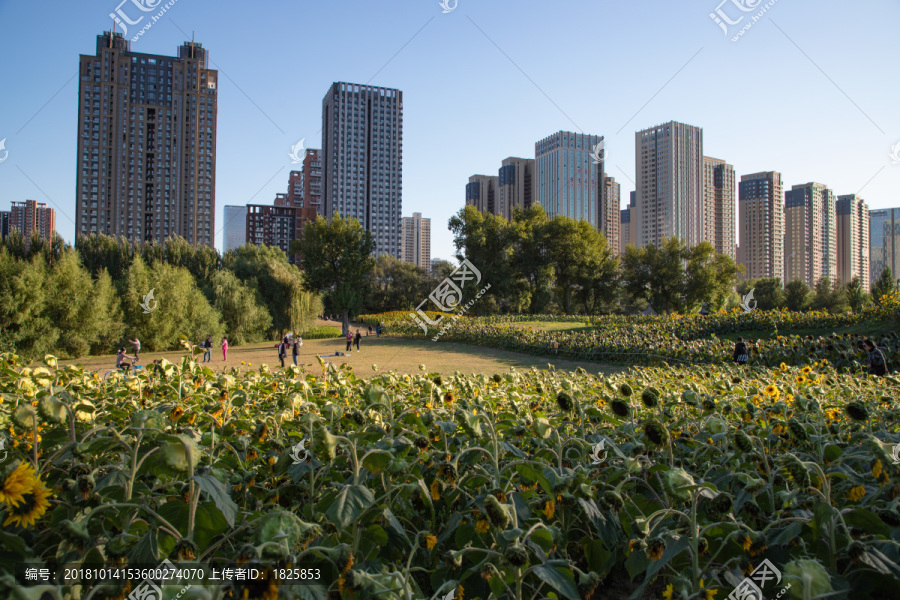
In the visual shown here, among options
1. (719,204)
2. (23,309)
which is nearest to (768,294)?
(719,204)

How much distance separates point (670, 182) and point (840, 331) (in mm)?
49651

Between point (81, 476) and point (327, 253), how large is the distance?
1314 inches

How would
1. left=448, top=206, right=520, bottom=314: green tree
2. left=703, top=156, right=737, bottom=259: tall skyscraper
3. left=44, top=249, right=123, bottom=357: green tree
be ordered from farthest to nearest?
1. left=703, top=156, right=737, bottom=259: tall skyscraper
2. left=448, top=206, right=520, bottom=314: green tree
3. left=44, top=249, right=123, bottom=357: green tree

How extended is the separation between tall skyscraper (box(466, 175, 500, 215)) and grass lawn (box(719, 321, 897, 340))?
6848 centimetres

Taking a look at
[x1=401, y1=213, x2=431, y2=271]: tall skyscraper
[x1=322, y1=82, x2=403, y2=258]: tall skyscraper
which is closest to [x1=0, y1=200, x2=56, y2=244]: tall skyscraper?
[x1=322, y1=82, x2=403, y2=258]: tall skyscraper

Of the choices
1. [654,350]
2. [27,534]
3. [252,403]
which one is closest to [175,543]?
[27,534]

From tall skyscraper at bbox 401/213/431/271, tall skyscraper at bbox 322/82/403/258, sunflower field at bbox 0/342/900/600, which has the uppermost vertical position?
tall skyscraper at bbox 322/82/403/258

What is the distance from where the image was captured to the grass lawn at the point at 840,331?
14.6 metres

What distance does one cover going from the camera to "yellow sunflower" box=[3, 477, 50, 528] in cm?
136

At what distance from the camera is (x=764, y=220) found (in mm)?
83812

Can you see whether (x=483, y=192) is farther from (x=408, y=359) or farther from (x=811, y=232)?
(x=408, y=359)

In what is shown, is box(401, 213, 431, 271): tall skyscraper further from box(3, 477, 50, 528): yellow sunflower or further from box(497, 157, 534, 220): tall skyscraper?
box(3, 477, 50, 528): yellow sunflower

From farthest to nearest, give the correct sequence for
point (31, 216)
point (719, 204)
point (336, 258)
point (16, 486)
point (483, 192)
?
point (483, 192)
point (719, 204)
point (31, 216)
point (336, 258)
point (16, 486)

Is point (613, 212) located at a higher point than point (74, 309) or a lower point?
higher
